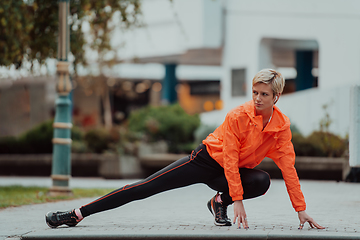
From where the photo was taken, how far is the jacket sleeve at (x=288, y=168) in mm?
4316

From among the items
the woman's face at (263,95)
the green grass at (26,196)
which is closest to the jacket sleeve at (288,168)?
the woman's face at (263,95)

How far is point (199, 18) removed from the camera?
823 inches

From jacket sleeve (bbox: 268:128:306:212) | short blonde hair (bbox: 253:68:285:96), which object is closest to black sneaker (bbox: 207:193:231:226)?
jacket sleeve (bbox: 268:128:306:212)

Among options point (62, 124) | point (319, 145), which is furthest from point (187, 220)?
point (319, 145)

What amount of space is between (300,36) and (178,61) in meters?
10.1

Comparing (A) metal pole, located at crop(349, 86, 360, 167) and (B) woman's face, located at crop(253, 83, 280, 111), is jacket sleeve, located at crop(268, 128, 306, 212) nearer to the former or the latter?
(B) woman's face, located at crop(253, 83, 280, 111)

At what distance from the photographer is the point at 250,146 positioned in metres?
4.28

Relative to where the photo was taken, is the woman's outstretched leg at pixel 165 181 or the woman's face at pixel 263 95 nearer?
the woman's face at pixel 263 95

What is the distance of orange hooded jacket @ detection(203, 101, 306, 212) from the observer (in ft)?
13.8

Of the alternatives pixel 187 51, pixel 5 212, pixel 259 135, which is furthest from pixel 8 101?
pixel 259 135

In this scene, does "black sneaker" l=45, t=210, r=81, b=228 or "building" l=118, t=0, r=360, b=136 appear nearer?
"black sneaker" l=45, t=210, r=81, b=228

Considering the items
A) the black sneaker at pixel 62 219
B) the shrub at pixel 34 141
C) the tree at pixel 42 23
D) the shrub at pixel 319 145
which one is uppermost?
the tree at pixel 42 23

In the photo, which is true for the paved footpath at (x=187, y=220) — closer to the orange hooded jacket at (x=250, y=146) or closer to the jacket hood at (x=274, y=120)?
the orange hooded jacket at (x=250, y=146)

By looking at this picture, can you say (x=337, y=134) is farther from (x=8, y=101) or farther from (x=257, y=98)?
(x=8, y=101)
